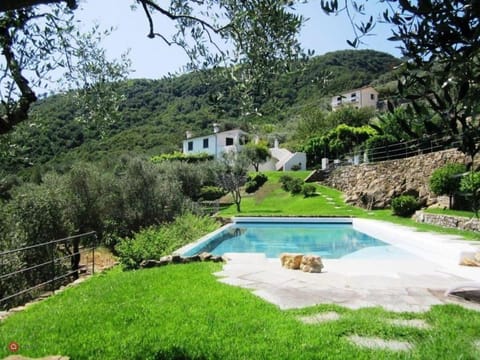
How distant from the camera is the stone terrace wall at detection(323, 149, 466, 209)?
20.6 meters

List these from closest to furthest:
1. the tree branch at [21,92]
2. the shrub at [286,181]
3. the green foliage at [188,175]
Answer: the tree branch at [21,92], the green foliage at [188,175], the shrub at [286,181]

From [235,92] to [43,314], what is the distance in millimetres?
3745

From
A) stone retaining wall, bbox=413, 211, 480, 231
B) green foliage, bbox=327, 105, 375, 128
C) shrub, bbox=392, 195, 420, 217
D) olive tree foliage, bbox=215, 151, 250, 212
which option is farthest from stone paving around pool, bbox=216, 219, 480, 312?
green foliage, bbox=327, 105, 375, 128

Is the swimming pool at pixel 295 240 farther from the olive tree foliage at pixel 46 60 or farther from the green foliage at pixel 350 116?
the green foliage at pixel 350 116

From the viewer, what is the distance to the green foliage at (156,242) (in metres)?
9.62

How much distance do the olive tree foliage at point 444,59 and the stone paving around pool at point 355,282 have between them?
165 inches

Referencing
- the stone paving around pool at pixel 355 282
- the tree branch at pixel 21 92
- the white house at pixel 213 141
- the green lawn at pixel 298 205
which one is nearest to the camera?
the tree branch at pixel 21 92

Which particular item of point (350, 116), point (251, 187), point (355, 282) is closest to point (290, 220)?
point (251, 187)

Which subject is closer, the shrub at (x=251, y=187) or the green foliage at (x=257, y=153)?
the shrub at (x=251, y=187)

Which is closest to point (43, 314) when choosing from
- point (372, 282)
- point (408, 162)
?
point (372, 282)

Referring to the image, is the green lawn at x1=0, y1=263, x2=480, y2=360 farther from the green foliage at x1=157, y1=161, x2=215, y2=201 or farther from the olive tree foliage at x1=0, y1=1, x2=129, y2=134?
the green foliage at x1=157, y1=161, x2=215, y2=201

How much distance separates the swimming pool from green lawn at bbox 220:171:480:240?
1575 millimetres

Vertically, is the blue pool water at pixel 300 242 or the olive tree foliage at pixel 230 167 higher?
the olive tree foliage at pixel 230 167

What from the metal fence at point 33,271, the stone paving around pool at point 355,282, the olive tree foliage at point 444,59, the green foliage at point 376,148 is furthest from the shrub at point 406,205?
the olive tree foliage at point 444,59
